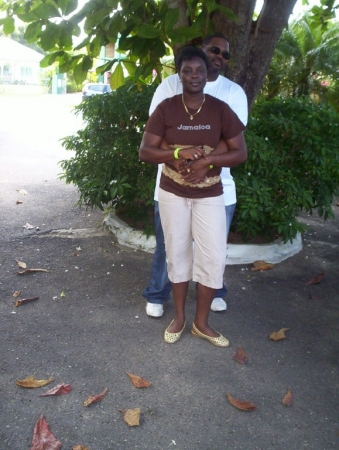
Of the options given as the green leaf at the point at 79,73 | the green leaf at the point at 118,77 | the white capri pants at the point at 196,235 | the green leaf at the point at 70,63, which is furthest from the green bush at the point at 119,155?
the white capri pants at the point at 196,235

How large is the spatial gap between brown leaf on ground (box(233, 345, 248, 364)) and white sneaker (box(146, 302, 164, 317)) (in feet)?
2.32

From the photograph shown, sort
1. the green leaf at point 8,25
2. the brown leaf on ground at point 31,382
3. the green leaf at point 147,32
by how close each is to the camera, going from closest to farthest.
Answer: the brown leaf on ground at point 31,382
the green leaf at point 147,32
the green leaf at point 8,25

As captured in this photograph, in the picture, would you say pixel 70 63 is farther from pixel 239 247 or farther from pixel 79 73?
pixel 239 247

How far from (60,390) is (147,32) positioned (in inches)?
111

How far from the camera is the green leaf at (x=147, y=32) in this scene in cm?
439

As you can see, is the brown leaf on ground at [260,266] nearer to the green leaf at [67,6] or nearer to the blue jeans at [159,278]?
the blue jeans at [159,278]

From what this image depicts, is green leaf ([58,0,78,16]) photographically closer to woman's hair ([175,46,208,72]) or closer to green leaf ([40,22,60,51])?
green leaf ([40,22,60,51])

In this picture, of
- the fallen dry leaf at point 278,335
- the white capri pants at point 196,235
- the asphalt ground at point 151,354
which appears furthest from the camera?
the fallen dry leaf at point 278,335

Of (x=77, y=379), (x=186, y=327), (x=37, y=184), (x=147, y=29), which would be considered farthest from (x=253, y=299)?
(x=37, y=184)

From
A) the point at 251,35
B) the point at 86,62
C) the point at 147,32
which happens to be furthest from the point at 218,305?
the point at 251,35

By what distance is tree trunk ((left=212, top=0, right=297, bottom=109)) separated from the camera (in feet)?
17.1

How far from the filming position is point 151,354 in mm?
3639

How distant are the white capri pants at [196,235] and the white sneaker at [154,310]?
54cm

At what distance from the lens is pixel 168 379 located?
3357 mm
